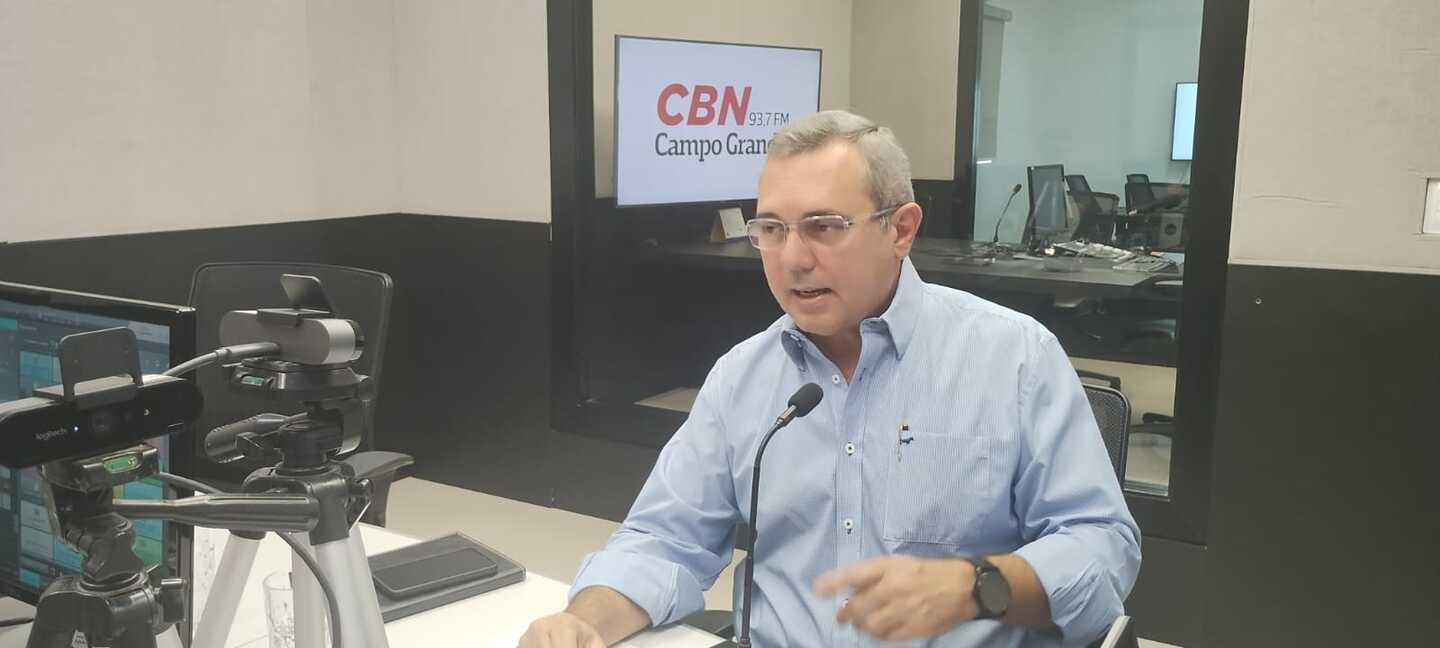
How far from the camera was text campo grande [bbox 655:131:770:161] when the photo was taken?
4094mm

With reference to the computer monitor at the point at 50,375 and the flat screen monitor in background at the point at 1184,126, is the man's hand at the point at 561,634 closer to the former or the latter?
the computer monitor at the point at 50,375

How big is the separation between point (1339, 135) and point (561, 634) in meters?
2.22

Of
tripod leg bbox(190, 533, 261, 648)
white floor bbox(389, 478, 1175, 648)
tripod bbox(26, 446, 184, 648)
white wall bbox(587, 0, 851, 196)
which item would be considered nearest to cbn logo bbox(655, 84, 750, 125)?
white wall bbox(587, 0, 851, 196)

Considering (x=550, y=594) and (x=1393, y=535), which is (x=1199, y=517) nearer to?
(x=1393, y=535)

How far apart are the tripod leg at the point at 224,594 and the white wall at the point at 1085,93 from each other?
3.19m

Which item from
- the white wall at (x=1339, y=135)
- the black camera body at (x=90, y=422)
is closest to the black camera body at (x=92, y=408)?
the black camera body at (x=90, y=422)

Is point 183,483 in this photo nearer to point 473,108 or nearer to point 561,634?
point 561,634

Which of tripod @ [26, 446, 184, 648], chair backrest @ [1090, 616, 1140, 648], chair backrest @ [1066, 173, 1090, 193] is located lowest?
chair backrest @ [1090, 616, 1140, 648]

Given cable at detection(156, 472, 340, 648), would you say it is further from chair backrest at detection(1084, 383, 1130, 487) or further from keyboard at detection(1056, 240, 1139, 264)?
keyboard at detection(1056, 240, 1139, 264)

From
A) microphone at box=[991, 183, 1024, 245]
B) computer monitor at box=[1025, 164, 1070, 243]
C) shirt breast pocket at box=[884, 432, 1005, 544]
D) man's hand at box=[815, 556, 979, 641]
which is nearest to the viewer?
man's hand at box=[815, 556, 979, 641]

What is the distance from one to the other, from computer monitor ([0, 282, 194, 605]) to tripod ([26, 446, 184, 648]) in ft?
1.03

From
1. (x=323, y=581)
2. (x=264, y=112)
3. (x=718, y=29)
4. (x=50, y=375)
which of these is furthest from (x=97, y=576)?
(x=718, y=29)

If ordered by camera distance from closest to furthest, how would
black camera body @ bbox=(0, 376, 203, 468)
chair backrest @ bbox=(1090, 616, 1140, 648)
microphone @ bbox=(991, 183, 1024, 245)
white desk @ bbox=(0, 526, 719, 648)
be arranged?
black camera body @ bbox=(0, 376, 203, 468) < chair backrest @ bbox=(1090, 616, 1140, 648) < white desk @ bbox=(0, 526, 719, 648) < microphone @ bbox=(991, 183, 1024, 245)

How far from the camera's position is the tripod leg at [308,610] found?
3.24ft
